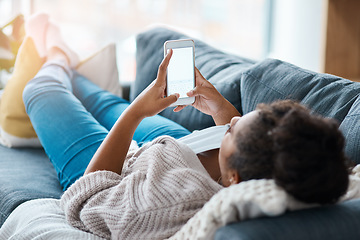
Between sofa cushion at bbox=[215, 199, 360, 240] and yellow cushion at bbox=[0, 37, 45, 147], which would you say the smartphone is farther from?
yellow cushion at bbox=[0, 37, 45, 147]

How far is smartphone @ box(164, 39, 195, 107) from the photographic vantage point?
1.09 m

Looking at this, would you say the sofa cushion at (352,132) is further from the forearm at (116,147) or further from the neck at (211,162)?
the forearm at (116,147)

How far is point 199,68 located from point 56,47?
2.07 feet

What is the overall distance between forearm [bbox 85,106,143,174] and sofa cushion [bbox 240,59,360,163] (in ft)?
1.22

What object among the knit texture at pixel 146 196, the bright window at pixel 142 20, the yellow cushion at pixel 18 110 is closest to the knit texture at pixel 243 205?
the knit texture at pixel 146 196

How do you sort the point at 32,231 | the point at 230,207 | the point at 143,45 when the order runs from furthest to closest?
the point at 143,45, the point at 32,231, the point at 230,207

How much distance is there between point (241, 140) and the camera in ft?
2.55

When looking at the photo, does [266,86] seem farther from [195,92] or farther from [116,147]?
[116,147]

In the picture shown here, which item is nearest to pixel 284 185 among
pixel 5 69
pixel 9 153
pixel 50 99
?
pixel 50 99

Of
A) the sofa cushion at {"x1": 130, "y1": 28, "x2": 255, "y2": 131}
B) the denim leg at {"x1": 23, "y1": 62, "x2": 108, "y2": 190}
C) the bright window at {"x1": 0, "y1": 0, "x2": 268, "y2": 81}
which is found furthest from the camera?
the bright window at {"x1": 0, "y1": 0, "x2": 268, "y2": 81}

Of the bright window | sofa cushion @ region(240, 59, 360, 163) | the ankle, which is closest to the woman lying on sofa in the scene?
sofa cushion @ region(240, 59, 360, 163)

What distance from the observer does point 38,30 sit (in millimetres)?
1894

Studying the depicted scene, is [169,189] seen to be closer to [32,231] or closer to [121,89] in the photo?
[32,231]

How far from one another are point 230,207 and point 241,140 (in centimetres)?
16
